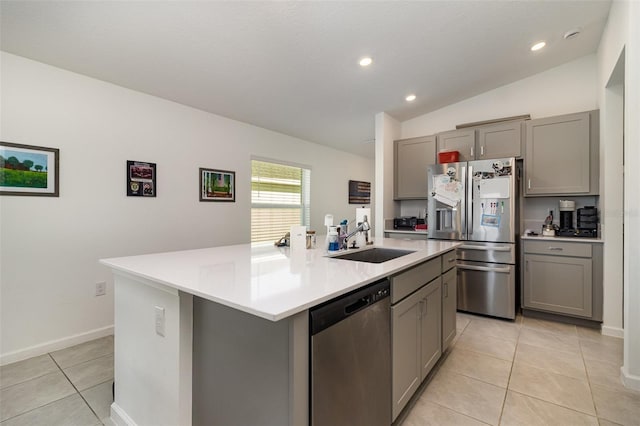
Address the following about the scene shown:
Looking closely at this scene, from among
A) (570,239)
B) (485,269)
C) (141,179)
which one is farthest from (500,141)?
(141,179)

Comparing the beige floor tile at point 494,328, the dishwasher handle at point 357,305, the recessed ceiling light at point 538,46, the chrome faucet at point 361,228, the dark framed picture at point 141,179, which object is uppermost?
the recessed ceiling light at point 538,46

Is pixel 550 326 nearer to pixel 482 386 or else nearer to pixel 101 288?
pixel 482 386

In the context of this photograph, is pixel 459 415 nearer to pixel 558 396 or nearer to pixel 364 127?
pixel 558 396

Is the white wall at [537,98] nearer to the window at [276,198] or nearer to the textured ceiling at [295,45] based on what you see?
the textured ceiling at [295,45]

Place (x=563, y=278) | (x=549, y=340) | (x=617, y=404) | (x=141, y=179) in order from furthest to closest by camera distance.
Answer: (x=563, y=278) < (x=141, y=179) < (x=549, y=340) < (x=617, y=404)

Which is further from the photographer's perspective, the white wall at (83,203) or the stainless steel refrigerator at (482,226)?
the stainless steel refrigerator at (482,226)

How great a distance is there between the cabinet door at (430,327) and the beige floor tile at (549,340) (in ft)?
3.99

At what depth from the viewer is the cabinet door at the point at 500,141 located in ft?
11.5

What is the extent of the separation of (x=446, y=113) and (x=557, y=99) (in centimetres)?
127

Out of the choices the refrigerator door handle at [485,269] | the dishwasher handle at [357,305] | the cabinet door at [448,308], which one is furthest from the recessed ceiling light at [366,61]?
the refrigerator door handle at [485,269]

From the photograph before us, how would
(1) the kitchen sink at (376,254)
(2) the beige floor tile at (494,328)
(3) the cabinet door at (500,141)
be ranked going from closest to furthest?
(1) the kitchen sink at (376,254) < (2) the beige floor tile at (494,328) < (3) the cabinet door at (500,141)

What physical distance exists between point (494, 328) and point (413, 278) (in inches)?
77.8

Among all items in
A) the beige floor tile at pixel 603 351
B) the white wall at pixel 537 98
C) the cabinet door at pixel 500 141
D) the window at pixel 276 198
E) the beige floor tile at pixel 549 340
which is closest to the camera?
the beige floor tile at pixel 603 351

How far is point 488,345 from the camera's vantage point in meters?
2.63
